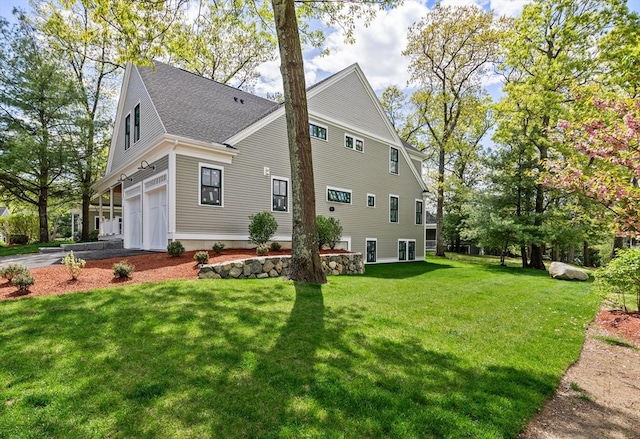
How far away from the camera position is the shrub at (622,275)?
5.88m

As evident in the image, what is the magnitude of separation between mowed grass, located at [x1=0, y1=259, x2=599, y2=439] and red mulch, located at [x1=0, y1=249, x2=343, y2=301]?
799mm

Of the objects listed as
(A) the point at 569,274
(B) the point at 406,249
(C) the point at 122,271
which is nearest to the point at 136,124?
(C) the point at 122,271

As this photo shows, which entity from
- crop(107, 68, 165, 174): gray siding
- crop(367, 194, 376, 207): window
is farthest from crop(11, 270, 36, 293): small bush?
crop(367, 194, 376, 207): window

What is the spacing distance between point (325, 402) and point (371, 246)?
1390 cm

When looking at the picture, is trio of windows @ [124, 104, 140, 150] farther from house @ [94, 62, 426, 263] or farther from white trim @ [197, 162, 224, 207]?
white trim @ [197, 162, 224, 207]

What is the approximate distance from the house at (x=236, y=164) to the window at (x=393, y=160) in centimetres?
6

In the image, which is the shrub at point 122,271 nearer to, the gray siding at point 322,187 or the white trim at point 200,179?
the gray siding at point 322,187

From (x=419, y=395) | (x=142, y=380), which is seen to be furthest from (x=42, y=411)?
(x=419, y=395)

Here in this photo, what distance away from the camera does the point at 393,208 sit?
17.8 metres

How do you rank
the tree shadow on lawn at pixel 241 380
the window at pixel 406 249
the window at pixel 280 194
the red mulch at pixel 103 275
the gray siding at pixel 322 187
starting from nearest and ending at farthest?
1. the tree shadow on lawn at pixel 241 380
2. the red mulch at pixel 103 275
3. the gray siding at pixel 322 187
4. the window at pixel 280 194
5. the window at pixel 406 249

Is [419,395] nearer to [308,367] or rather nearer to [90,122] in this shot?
[308,367]

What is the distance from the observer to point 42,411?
2.37 meters

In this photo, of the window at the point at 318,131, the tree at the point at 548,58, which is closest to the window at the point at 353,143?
the window at the point at 318,131

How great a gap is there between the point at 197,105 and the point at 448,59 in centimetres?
1761
